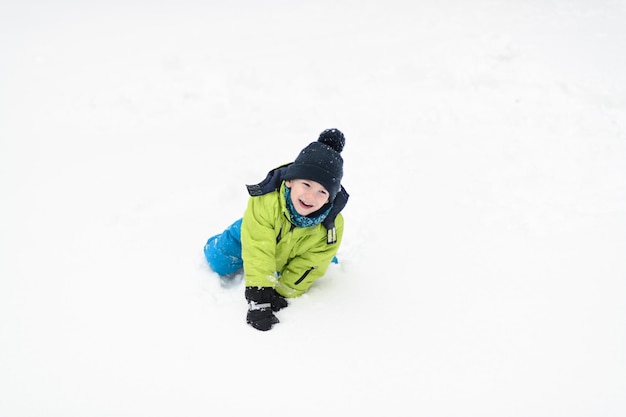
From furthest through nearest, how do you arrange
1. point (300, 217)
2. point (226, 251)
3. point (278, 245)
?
point (226, 251), point (278, 245), point (300, 217)

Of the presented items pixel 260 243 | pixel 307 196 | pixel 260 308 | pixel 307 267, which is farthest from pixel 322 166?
pixel 260 308

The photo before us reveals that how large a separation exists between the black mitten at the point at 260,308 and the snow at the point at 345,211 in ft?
0.18

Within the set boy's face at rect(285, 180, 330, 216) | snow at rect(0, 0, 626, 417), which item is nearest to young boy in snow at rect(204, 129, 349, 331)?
boy's face at rect(285, 180, 330, 216)

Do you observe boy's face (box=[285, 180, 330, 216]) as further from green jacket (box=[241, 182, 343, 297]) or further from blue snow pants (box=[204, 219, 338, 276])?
blue snow pants (box=[204, 219, 338, 276])

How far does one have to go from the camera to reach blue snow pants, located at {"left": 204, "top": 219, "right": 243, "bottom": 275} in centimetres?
253

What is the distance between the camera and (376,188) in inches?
137

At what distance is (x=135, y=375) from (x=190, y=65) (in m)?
3.30

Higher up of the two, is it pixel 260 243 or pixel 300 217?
pixel 300 217

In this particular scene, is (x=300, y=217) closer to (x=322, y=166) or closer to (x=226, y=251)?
(x=322, y=166)

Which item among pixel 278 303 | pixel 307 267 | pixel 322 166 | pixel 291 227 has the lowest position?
pixel 278 303

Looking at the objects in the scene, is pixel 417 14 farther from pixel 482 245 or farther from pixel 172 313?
pixel 172 313

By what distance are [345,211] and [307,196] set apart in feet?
3.95

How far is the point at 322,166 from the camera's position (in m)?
2.09

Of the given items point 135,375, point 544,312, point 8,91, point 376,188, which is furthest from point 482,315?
point 8,91
